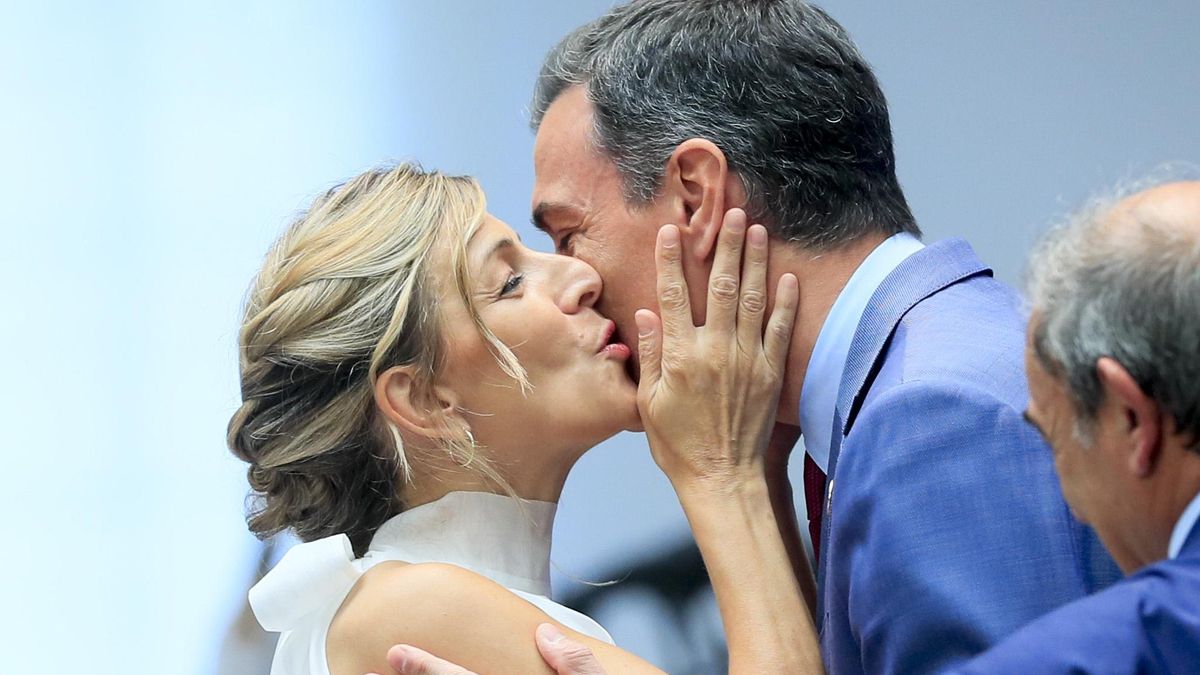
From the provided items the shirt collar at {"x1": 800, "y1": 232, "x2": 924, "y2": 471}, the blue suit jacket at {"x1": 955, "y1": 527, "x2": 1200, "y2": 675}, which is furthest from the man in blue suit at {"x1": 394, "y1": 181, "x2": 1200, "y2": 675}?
the shirt collar at {"x1": 800, "y1": 232, "x2": 924, "y2": 471}

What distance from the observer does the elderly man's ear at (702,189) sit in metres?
1.79

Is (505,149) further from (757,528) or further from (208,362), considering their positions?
(757,528)

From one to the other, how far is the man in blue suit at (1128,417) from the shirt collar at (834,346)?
21.3 inches

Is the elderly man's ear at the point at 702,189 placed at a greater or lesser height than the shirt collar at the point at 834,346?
greater

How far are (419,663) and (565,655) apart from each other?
0.16 m

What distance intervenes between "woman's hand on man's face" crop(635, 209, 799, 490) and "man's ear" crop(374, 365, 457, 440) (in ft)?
0.87

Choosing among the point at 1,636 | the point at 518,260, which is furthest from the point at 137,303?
the point at 518,260

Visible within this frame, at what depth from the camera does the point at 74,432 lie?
7.78ft

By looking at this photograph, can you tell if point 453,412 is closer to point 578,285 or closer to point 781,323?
point 578,285

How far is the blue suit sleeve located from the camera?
1331mm

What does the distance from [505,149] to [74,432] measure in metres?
0.91

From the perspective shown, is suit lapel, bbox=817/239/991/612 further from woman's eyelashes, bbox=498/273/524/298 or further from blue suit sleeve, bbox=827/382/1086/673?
woman's eyelashes, bbox=498/273/524/298

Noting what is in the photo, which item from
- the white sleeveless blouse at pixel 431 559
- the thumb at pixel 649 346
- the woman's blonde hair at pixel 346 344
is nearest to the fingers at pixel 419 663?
the white sleeveless blouse at pixel 431 559

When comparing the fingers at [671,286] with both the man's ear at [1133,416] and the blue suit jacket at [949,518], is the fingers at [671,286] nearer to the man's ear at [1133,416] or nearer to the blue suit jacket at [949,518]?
the blue suit jacket at [949,518]
